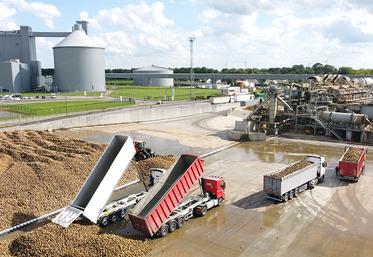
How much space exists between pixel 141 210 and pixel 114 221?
6.67 feet

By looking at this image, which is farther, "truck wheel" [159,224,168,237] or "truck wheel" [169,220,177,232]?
"truck wheel" [169,220,177,232]

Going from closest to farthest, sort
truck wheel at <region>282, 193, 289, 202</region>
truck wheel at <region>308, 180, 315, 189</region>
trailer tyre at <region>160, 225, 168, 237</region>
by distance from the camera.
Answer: trailer tyre at <region>160, 225, 168, 237</region>
truck wheel at <region>282, 193, 289, 202</region>
truck wheel at <region>308, 180, 315, 189</region>

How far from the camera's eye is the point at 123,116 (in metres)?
55.3

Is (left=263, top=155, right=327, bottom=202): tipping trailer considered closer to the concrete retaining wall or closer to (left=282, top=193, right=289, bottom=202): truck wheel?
(left=282, top=193, right=289, bottom=202): truck wheel

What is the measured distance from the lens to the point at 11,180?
21625mm

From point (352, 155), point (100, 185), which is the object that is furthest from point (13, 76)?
point (352, 155)

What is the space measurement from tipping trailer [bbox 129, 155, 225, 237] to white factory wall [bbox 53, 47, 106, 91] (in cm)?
8608

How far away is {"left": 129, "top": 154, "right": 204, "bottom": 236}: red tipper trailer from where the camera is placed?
16.9m

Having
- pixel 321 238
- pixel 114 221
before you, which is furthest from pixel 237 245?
pixel 114 221

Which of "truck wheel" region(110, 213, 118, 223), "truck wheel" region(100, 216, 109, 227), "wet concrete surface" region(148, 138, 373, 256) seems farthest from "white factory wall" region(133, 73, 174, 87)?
"truck wheel" region(100, 216, 109, 227)

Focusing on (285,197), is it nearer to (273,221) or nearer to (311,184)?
(273,221)

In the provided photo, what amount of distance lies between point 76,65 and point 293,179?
88869mm

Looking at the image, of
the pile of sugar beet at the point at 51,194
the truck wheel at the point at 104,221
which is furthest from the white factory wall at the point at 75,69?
the truck wheel at the point at 104,221

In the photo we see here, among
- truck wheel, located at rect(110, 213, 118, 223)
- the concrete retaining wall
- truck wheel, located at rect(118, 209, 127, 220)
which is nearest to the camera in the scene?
truck wheel, located at rect(110, 213, 118, 223)
